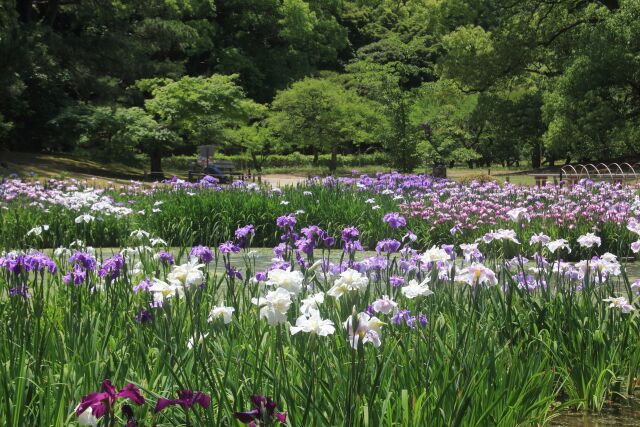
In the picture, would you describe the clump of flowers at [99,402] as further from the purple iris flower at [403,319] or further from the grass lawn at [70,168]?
the grass lawn at [70,168]

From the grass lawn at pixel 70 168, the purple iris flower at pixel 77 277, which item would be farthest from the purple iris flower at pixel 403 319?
the grass lawn at pixel 70 168

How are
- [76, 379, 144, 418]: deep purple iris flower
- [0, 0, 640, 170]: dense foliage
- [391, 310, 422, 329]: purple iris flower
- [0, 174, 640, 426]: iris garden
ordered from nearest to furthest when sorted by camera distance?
[76, 379, 144, 418]: deep purple iris flower < [0, 174, 640, 426]: iris garden < [391, 310, 422, 329]: purple iris flower < [0, 0, 640, 170]: dense foliage

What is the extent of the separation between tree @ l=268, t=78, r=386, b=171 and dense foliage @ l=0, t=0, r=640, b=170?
6 cm

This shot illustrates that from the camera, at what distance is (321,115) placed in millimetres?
30594

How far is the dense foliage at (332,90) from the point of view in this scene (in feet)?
71.2

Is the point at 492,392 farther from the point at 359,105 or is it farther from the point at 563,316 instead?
the point at 359,105

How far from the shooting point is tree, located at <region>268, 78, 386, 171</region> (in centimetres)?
3027

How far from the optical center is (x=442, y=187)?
1058 centimetres

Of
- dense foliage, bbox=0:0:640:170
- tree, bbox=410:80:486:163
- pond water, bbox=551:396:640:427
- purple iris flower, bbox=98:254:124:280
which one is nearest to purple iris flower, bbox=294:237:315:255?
purple iris flower, bbox=98:254:124:280

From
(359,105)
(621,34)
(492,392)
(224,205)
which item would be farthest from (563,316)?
(359,105)

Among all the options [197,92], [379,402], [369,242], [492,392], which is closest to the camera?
[379,402]

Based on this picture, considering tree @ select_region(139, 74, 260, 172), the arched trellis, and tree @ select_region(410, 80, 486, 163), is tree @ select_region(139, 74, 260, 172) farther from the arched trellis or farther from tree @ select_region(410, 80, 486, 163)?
the arched trellis

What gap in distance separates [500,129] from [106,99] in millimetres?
17033

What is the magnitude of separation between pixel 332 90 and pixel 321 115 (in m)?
1.20
